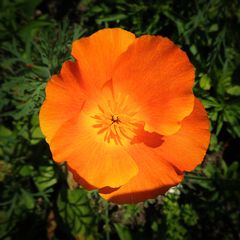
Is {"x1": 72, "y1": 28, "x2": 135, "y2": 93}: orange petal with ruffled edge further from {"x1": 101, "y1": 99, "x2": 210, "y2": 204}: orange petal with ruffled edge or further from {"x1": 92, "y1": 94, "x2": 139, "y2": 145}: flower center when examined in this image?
{"x1": 101, "y1": 99, "x2": 210, "y2": 204}: orange petal with ruffled edge

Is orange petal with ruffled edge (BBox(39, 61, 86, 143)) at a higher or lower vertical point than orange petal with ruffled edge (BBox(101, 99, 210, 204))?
higher

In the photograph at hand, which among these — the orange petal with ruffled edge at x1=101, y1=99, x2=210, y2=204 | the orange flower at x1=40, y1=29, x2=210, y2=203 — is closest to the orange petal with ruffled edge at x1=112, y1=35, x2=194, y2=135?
the orange flower at x1=40, y1=29, x2=210, y2=203

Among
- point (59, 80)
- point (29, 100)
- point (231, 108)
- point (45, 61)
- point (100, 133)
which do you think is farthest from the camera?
point (231, 108)

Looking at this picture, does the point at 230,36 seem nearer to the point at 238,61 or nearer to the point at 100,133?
the point at 238,61

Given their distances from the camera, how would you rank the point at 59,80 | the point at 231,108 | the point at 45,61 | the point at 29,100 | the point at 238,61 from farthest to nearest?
the point at 238,61 < the point at 231,108 < the point at 29,100 < the point at 45,61 < the point at 59,80

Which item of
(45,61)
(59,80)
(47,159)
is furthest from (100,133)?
(47,159)

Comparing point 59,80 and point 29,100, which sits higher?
point 59,80

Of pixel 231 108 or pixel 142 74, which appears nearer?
pixel 142 74

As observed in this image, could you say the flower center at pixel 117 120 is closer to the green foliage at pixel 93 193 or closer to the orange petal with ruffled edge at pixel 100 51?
the orange petal with ruffled edge at pixel 100 51
